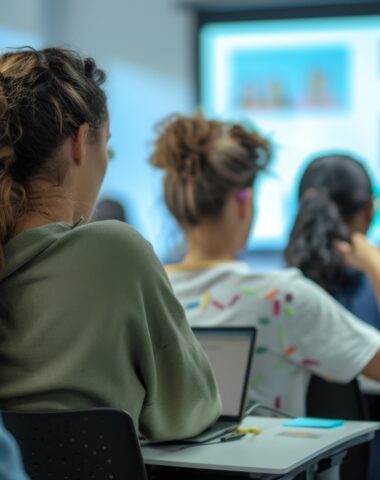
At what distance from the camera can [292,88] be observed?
5168 mm

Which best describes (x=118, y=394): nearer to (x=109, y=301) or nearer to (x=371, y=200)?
(x=109, y=301)

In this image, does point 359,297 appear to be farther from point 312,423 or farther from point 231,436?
point 231,436

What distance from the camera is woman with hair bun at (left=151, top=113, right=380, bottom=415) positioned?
2.10 metres

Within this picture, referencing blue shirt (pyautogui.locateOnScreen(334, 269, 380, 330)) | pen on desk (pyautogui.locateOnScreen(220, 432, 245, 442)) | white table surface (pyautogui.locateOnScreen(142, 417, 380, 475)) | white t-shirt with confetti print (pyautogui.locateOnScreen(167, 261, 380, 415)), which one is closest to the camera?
white table surface (pyautogui.locateOnScreen(142, 417, 380, 475))

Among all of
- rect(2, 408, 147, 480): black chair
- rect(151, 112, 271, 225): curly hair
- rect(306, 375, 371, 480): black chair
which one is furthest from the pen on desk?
rect(151, 112, 271, 225): curly hair

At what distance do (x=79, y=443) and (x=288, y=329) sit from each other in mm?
901

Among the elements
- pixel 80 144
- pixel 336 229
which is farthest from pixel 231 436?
pixel 336 229

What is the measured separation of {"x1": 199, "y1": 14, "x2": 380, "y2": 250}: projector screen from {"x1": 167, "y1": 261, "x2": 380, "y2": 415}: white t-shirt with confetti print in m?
2.90

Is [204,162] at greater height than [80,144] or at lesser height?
lesser

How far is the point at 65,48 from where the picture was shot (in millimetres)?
1557

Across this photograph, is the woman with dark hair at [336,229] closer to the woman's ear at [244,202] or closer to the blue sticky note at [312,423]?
the woman's ear at [244,202]

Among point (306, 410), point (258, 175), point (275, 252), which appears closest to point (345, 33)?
point (275, 252)

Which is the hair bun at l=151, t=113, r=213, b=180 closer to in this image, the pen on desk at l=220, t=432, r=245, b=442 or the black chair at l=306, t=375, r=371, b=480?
the black chair at l=306, t=375, r=371, b=480

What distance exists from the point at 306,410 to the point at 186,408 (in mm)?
858
